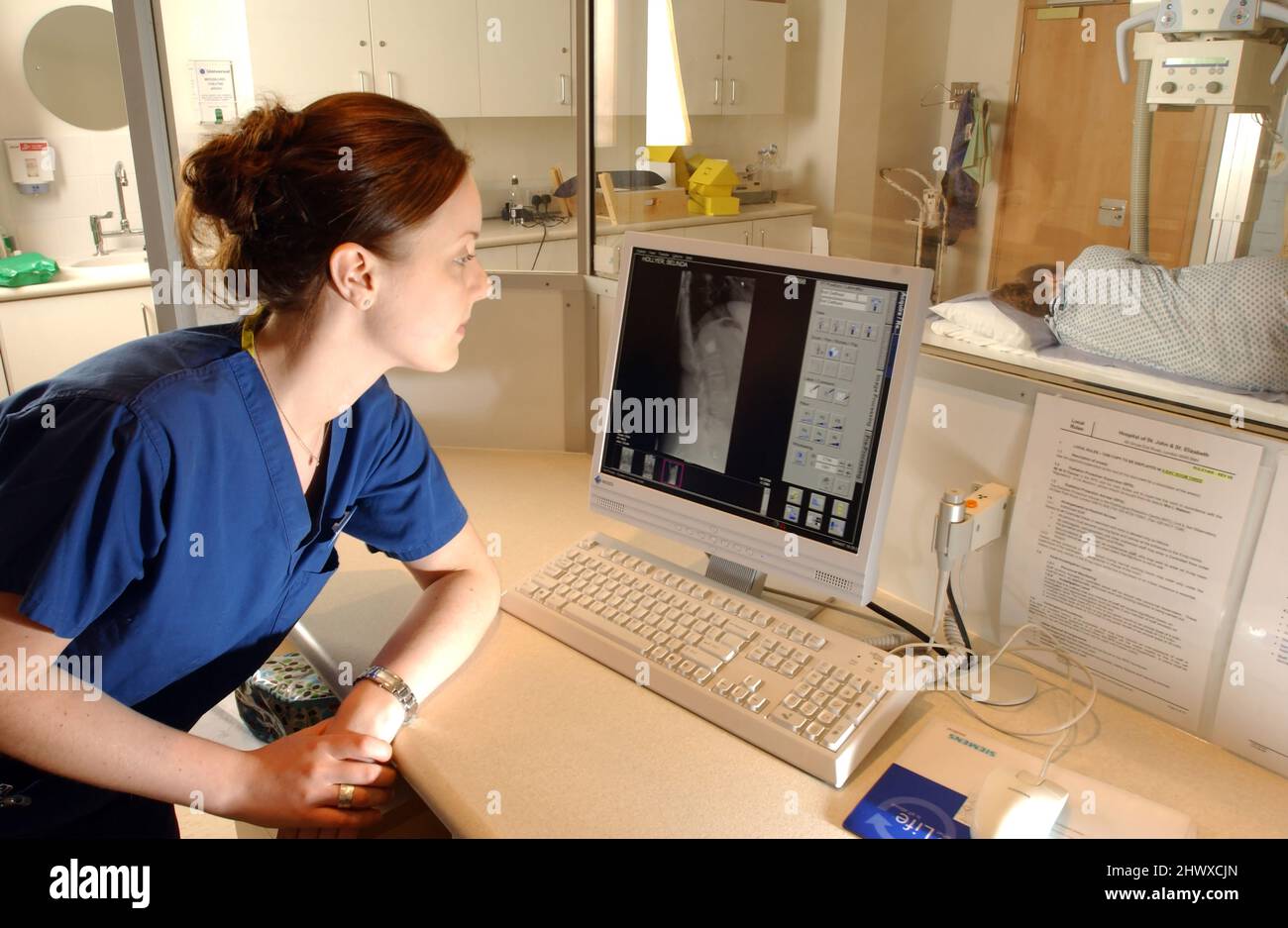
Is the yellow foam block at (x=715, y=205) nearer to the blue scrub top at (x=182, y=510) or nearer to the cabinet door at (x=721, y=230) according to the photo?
the cabinet door at (x=721, y=230)

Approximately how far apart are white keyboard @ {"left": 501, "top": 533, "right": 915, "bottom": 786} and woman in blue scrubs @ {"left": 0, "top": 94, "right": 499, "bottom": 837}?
141 mm

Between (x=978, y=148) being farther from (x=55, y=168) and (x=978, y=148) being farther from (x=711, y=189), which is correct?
(x=55, y=168)

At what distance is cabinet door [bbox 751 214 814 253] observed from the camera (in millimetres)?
1619

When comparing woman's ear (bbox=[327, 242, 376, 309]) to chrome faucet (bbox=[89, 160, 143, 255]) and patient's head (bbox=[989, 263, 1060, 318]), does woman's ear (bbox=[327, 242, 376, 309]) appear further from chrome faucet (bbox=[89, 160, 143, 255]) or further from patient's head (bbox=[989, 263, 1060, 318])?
chrome faucet (bbox=[89, 160, 143, 255])

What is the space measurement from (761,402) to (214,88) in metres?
2.64

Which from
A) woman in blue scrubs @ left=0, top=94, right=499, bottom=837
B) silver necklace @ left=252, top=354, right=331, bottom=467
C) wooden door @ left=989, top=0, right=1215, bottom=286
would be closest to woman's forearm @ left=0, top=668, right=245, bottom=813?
woman in blue scrubs @ left=0, top=94, right=499, bottom=837

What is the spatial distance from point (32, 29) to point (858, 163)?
3.20m

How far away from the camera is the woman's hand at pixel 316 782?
95cm

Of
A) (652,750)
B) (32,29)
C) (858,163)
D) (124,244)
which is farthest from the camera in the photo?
(124,244)

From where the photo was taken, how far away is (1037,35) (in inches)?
78.0
